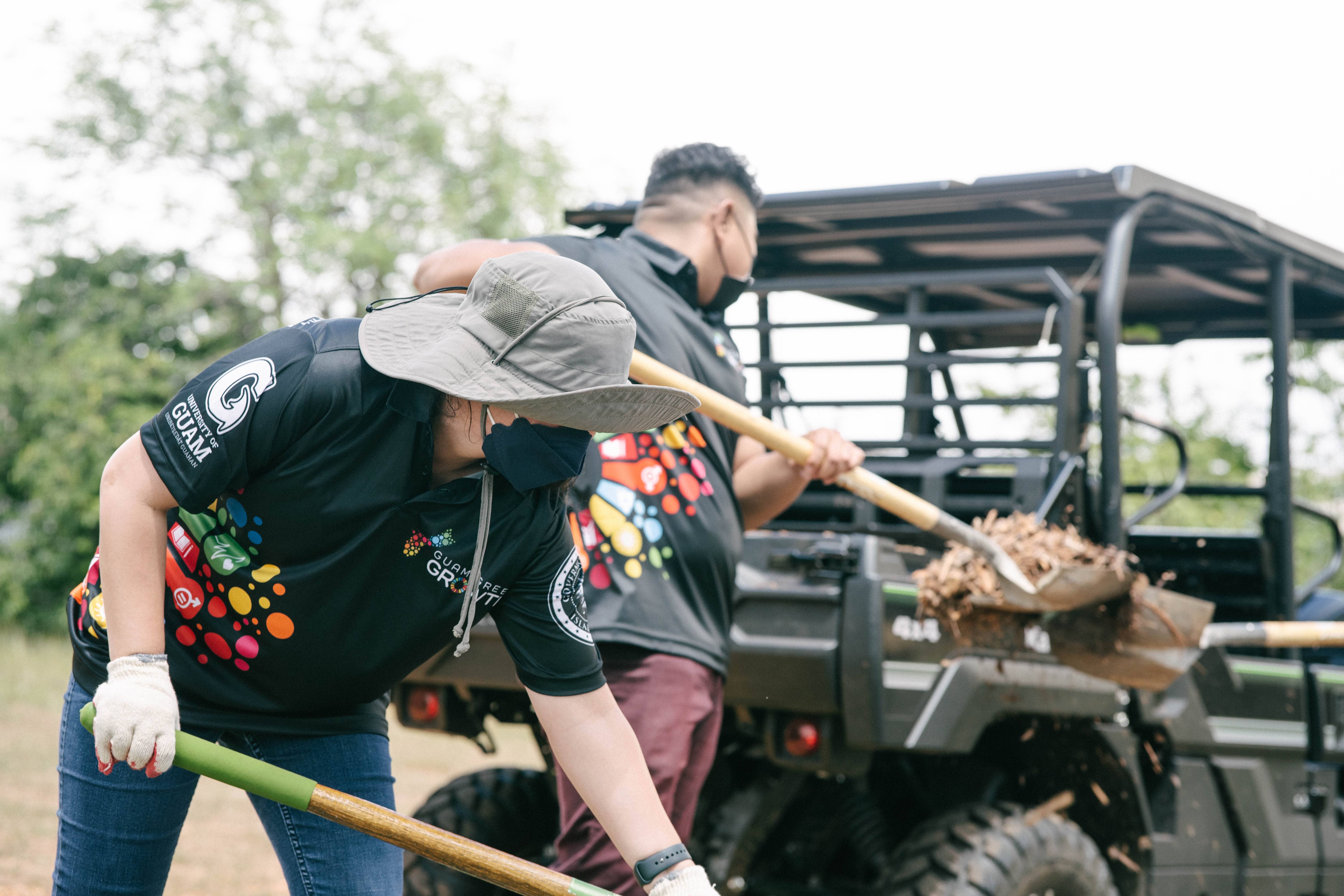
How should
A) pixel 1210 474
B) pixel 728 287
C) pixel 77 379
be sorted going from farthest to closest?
pixel 77 379
pixel 1210 474
pixel 728 287

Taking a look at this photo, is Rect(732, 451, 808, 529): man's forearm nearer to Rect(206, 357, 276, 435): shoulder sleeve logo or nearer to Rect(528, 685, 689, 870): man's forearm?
Rect(528, 685, 689, 870): man's forearm

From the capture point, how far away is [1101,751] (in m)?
4.01

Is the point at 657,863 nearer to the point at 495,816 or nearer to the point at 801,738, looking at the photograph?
the point at 801,738

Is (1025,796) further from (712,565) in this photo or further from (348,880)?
(348,880)

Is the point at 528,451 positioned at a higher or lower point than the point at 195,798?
higher

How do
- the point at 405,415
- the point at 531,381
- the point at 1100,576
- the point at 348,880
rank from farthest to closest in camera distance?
the point at 1100,576 → the point at 348,880 → the point at 405,415 → the point at 531,381

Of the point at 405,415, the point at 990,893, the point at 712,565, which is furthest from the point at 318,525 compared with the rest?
the point at 990,893

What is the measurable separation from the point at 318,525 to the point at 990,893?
2270 millimetres

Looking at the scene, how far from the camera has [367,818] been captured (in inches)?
84.8

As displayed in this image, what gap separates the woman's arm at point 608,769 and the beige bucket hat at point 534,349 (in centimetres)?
58

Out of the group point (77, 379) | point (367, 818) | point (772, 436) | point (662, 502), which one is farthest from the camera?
point (77, 379)

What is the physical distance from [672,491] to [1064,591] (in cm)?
120

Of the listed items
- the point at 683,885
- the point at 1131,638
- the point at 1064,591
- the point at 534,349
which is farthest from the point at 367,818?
the point at 1131,638

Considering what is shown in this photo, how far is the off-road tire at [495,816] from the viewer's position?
394 centimetres
